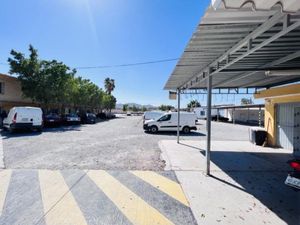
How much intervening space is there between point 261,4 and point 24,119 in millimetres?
17173

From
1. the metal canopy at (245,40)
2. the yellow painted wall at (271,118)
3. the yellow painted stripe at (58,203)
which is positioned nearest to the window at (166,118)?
the yellow painted wall at (271,118)

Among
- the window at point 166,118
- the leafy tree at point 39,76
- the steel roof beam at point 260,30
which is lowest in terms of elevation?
the window at point 166,118

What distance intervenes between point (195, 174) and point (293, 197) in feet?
8.05

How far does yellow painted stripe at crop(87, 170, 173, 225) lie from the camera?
3889 millimetres

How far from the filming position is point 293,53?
5.43 m

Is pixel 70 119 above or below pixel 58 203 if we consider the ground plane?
above

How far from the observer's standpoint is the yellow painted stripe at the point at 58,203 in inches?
150

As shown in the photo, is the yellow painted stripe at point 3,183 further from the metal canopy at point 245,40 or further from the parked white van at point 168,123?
the parked white van at point 168,123

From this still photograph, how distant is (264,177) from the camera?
6.37 meters

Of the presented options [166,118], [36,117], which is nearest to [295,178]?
[166,118]

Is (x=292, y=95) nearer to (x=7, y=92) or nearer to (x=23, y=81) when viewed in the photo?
(x=23, y=81)

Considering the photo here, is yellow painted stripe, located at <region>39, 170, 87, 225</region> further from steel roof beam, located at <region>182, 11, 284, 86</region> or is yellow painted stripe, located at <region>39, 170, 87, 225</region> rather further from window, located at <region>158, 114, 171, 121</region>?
window, located at <region>158, 114, 171, 121</region>

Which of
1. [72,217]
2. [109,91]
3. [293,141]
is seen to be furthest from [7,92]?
[109,91]

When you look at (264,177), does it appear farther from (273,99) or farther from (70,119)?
(70,119)
